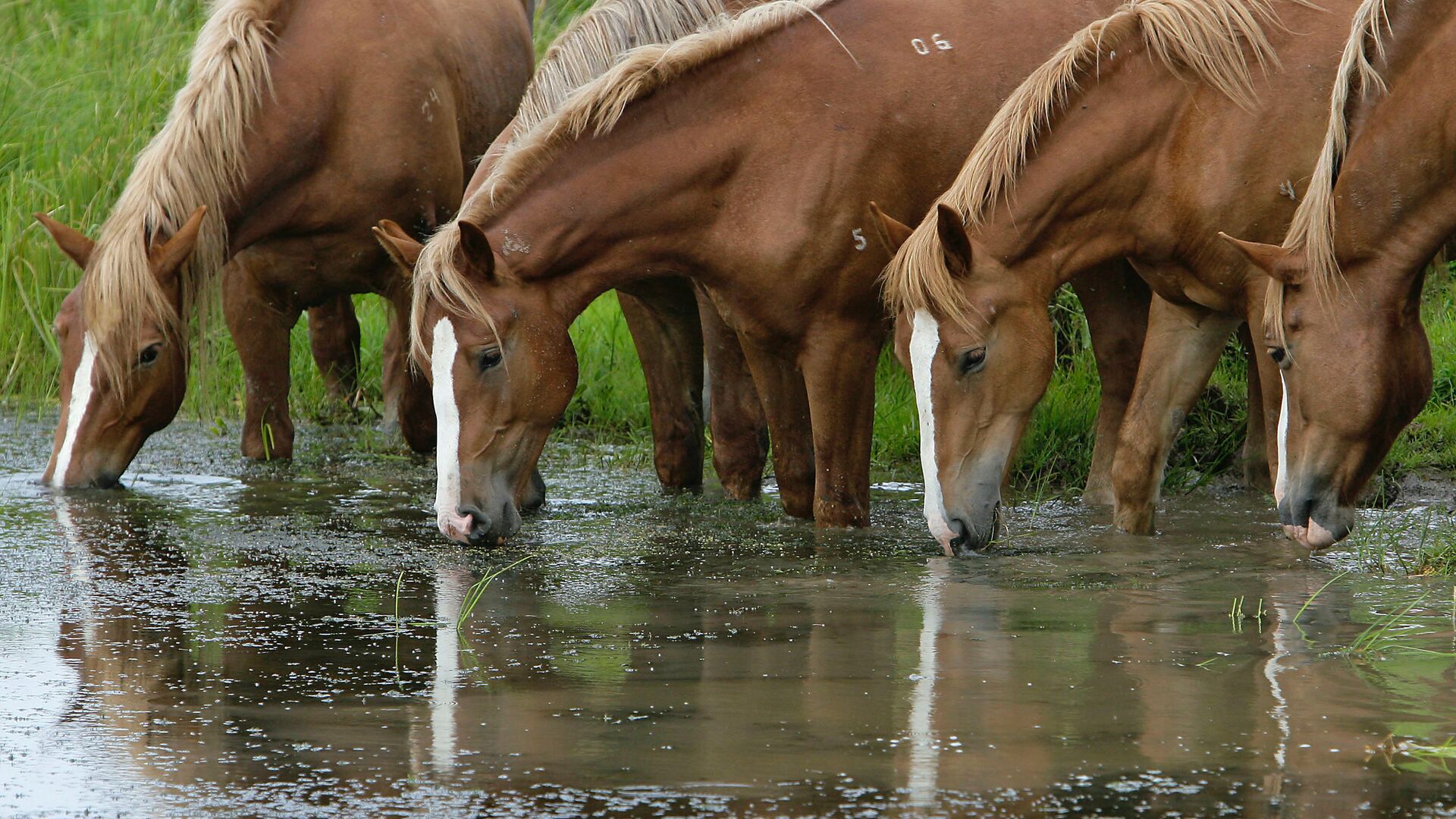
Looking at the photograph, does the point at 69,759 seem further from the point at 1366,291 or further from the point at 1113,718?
the point at 1366,291

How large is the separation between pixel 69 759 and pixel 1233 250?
351cm

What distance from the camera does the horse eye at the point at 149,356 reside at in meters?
6.55

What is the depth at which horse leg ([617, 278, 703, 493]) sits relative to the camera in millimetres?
6723

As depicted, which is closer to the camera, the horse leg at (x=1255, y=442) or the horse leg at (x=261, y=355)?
the horse leg at (x=1255, y=442)

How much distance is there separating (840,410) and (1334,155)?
1.82m

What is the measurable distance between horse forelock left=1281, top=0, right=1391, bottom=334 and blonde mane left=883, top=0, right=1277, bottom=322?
0.55 metres

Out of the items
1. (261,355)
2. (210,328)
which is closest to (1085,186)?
(210,328)

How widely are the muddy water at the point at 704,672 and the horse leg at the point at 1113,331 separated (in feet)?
2.00

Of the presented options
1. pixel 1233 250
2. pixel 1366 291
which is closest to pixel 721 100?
pixel 1233 250

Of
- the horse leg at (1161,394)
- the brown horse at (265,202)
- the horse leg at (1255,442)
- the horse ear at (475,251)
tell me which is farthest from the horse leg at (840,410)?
the brown horse at (265,202)

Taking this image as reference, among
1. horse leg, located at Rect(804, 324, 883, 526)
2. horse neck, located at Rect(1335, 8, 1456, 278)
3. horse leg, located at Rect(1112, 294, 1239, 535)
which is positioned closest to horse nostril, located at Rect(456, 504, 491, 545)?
horse leg, located at Rect(804, 324, 883, 526)

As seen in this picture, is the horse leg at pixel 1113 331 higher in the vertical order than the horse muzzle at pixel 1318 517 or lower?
higher

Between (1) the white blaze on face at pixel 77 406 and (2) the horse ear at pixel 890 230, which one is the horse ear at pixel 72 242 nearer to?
(1) the white blaze on face at pixel 77 406

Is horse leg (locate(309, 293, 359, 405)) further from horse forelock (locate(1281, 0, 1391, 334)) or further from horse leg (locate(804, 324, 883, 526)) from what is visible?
horse forelock (locate(1281, 0, 1391, 334))
